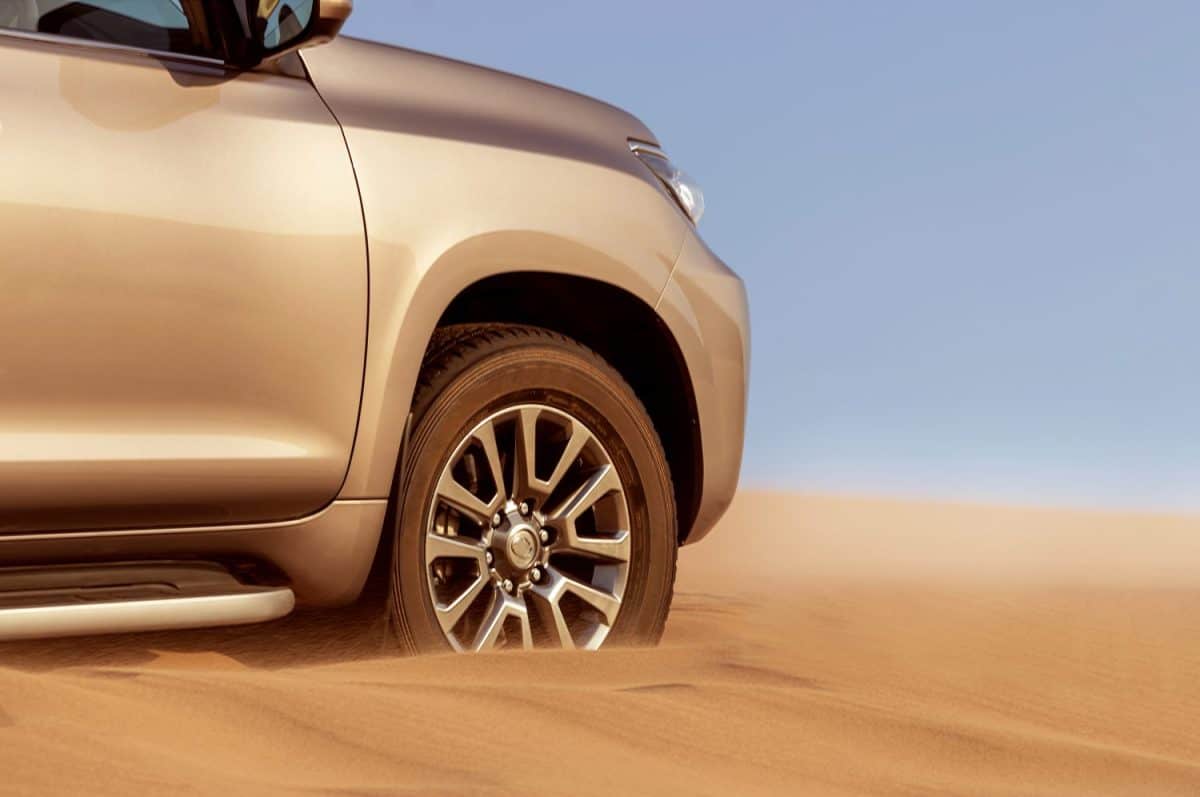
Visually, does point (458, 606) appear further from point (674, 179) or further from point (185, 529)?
point (674, 179)

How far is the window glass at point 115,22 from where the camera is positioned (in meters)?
3.81

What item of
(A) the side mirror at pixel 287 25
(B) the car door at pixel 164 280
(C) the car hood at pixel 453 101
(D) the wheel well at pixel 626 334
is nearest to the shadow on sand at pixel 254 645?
(B) the car door at pixel 164 280

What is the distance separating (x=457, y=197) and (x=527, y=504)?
82cm

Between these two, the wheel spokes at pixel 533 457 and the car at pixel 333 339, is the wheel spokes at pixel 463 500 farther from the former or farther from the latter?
the wheel spokes at pixel 533 457

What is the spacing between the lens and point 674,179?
4852 mm

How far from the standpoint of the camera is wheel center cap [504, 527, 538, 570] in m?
4.29

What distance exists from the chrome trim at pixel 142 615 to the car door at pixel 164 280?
0.60 feet

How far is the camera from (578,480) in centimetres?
451

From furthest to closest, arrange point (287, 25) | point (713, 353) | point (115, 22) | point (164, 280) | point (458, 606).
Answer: point (713, 353), point (458, 606), point (287, 25), point (115, 22), point (164, 280)

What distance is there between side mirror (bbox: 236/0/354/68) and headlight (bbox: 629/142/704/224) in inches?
42.8

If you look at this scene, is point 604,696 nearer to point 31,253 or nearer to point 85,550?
point 85,550

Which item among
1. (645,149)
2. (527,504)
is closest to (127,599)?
(527,504)

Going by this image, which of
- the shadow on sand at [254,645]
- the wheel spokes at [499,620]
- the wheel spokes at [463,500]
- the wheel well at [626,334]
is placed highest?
the wheel well at [626,334]

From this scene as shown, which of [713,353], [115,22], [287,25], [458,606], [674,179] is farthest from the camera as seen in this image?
[674,179]
